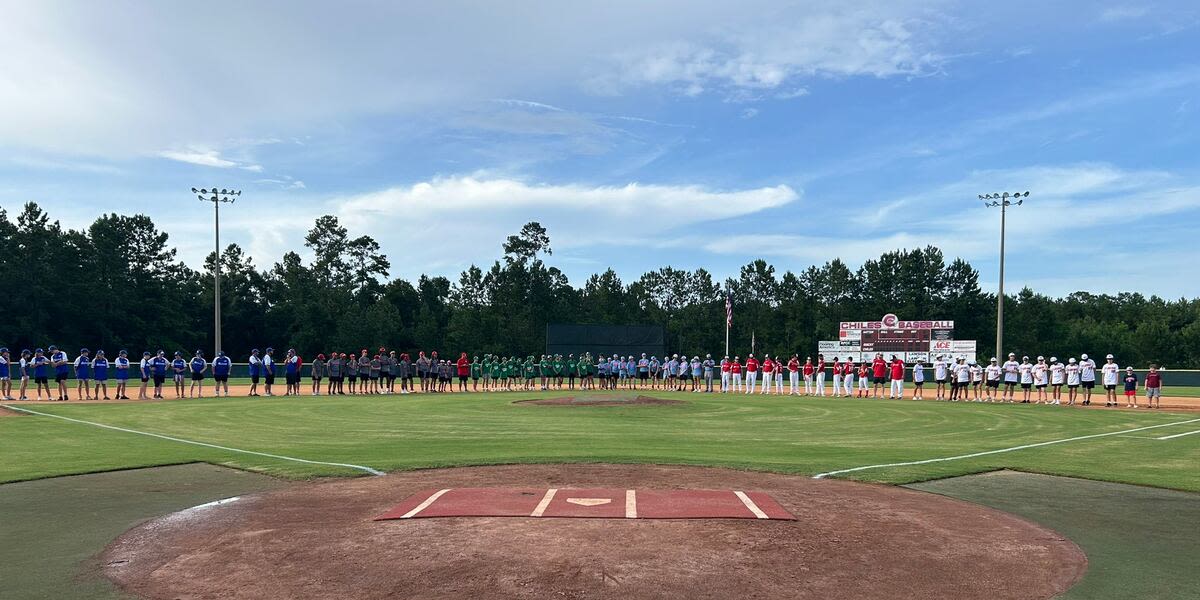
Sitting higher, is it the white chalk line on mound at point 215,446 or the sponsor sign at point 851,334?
the sponsor sign at point 851,334

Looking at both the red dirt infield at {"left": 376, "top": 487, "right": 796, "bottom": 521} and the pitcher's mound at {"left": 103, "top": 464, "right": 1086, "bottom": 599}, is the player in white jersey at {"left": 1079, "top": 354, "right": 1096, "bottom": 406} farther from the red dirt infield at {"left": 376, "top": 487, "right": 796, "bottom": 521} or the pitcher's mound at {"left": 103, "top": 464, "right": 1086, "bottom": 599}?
the red dirt infield at {"left": 376, "top": 487, "right": 796, "bottom": 521}

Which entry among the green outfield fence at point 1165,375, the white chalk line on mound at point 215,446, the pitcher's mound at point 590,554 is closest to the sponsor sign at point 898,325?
the green outfield fence at point 1165,375

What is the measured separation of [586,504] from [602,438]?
24.2ft

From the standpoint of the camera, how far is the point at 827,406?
2723cm

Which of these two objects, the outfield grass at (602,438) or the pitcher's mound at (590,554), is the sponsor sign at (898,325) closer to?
the outfield grass at (602,438)

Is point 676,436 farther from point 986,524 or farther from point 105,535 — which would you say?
point 105,535

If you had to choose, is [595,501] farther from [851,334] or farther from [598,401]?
[851,334]

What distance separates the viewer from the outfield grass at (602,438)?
12438 mm

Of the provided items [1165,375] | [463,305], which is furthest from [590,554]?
[463,305]

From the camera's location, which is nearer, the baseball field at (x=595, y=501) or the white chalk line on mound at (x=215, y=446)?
the baseball field at (x=595, y=501)

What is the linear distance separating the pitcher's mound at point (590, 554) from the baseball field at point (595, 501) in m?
0.03

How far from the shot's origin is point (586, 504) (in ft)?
29.3

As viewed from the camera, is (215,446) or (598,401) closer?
(215,446)

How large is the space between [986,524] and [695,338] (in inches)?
3535
